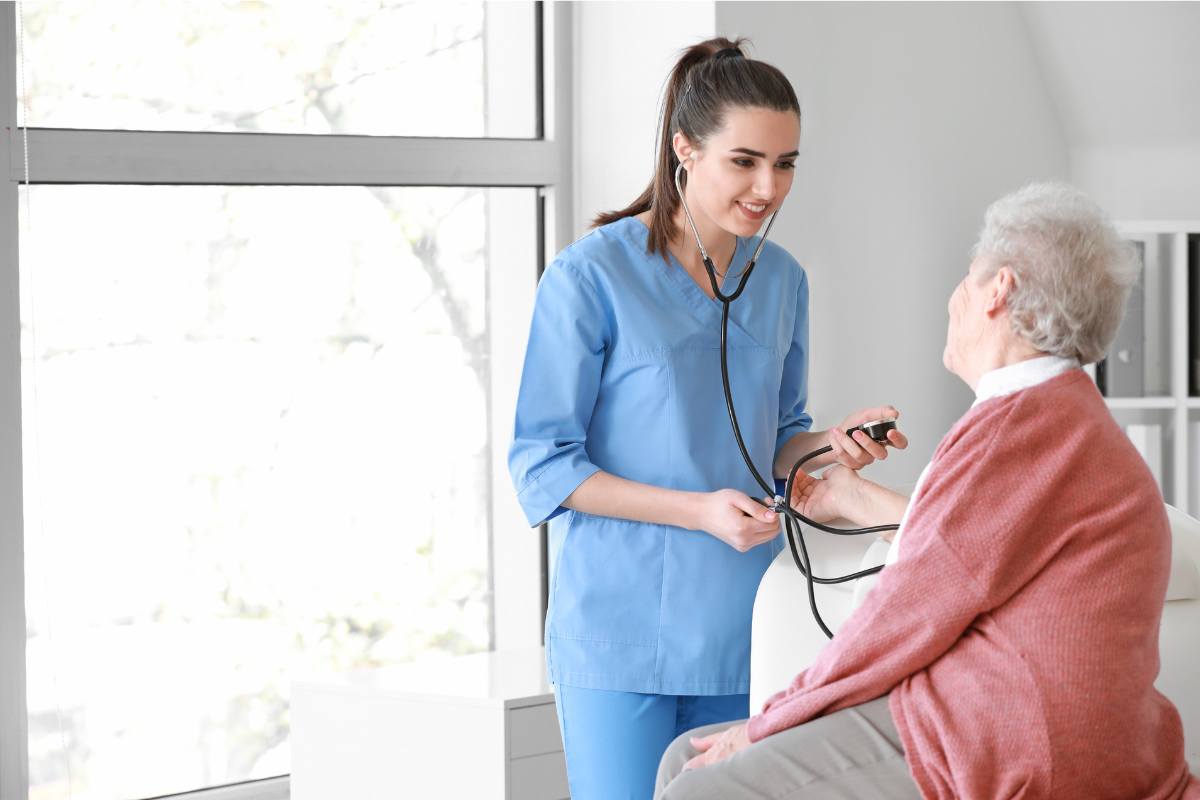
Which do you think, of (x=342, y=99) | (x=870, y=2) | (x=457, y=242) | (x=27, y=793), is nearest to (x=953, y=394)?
(x=870, y=2)

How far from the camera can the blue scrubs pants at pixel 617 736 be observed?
1.80 metres

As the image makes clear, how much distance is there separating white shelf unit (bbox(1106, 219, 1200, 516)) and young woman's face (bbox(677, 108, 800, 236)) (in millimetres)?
1376

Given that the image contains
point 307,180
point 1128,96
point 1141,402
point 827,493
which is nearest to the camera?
point 827,493

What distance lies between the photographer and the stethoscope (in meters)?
1.74

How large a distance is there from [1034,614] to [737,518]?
42 cm

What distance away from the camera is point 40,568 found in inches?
98.3

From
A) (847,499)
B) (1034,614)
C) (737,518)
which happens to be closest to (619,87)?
(847,499)

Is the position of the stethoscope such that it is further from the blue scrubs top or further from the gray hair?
the gray hair

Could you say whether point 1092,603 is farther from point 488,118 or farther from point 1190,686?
point 488,118

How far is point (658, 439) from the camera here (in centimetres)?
184

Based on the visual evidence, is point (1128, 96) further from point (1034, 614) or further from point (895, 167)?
point (1034, 614)

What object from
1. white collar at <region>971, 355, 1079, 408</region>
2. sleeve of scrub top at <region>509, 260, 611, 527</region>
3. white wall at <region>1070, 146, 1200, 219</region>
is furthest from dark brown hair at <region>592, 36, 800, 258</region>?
white wall at <region>1070, 146, 1200, 219</region>

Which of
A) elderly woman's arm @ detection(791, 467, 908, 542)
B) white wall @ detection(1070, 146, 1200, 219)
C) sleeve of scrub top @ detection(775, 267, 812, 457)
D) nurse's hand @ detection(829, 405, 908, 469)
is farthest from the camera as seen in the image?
white wall @ detection(1070, 146, 1200, 219)

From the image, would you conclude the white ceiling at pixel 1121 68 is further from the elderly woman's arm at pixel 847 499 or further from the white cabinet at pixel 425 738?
the white cabinet at pixel 425 738
